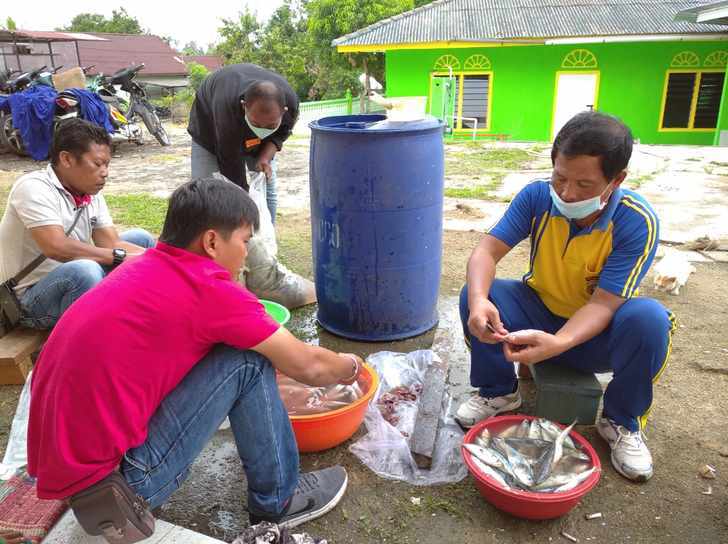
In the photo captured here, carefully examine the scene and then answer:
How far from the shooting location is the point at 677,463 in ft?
6.70

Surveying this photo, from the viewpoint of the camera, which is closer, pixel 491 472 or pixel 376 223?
pixel 491 472

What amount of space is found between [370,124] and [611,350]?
5.23 feet

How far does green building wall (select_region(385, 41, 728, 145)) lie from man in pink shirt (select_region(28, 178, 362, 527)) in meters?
14.3

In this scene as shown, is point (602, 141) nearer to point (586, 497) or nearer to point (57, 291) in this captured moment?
point (586, 497)

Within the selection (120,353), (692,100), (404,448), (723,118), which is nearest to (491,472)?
(404,448)

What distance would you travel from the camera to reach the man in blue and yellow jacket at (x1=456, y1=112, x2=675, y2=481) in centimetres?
182

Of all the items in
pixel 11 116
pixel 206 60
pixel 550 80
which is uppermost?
pixel 206 60

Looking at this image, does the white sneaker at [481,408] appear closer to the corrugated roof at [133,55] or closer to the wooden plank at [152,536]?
the wooden plank at [152,536]

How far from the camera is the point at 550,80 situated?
46.8 feet

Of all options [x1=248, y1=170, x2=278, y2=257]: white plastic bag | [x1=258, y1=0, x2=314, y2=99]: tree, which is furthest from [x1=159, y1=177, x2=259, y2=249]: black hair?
[x1=258, y1=0, x2=314, y2=99]: tree

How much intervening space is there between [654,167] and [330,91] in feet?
59.9

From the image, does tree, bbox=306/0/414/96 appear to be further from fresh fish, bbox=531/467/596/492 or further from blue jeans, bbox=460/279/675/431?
fresh fish, bbox=531/467/596/492

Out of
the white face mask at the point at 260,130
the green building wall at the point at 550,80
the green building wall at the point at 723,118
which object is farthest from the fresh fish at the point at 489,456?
the green building wall at the point at 723,118

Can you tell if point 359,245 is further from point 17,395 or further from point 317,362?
point 17,395
